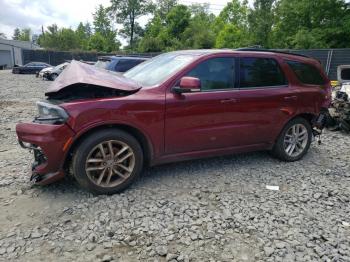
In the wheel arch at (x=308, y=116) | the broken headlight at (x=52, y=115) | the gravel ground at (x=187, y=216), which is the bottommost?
the gravel ground at (x=187, y=216)

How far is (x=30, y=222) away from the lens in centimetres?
309

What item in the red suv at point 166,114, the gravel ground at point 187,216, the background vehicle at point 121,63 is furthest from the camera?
the background vehicle at point 121,63

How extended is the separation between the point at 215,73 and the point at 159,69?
783 millimetres

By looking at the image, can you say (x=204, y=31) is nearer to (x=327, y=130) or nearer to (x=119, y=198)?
(x=327, y=130)

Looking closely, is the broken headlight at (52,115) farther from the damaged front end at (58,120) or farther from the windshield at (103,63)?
the windshield at (103,63)

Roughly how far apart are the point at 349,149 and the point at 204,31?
3642 centimetres

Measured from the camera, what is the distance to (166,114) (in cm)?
376

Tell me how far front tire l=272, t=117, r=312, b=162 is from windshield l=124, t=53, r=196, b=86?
201cm

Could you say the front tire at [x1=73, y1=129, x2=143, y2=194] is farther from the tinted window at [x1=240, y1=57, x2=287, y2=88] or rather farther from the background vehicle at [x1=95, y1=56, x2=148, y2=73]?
the background vehicle at [x1=95, y1=56, x2=148, y2=73]

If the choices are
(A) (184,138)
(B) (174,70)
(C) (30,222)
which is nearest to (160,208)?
(A) (184,138)

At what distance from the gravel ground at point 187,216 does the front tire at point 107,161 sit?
16 cm

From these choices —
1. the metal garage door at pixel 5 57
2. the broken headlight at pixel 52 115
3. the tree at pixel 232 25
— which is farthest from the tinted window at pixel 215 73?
the metal garage door at pixel 5 57

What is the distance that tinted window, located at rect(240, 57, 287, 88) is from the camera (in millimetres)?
4363

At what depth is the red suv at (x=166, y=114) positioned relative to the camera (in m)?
3.40
